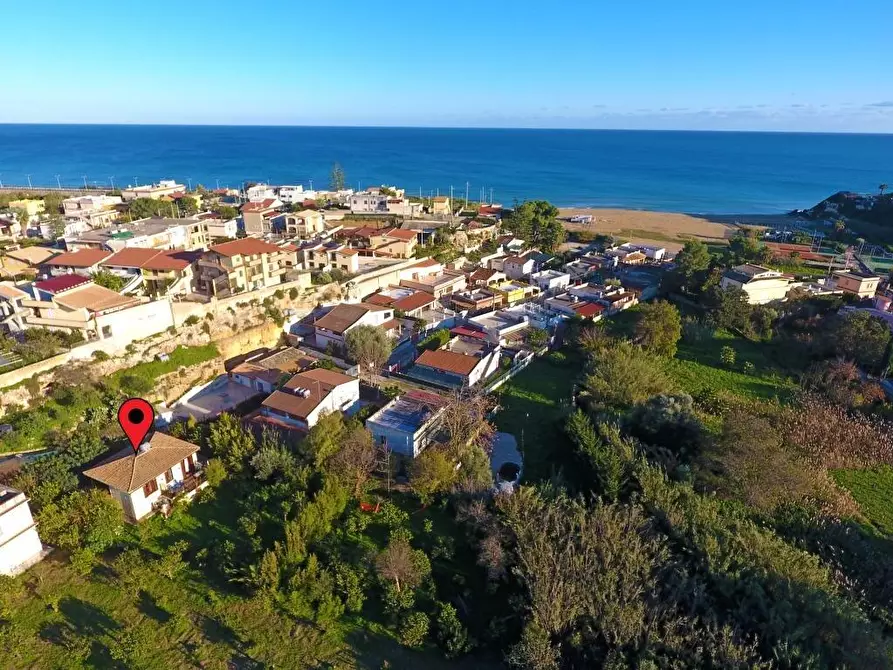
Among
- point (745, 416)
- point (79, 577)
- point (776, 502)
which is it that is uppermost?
point (745, 416)

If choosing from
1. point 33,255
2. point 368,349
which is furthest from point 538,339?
point 33,255

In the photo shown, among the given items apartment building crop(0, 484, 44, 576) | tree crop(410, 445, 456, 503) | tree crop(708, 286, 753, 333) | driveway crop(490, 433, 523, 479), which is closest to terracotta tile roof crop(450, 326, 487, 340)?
driveway crop(490, 433, 523, 479)

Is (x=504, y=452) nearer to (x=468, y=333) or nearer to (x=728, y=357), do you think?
(x=468, y=333)

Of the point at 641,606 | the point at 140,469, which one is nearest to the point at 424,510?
the point at 641,606

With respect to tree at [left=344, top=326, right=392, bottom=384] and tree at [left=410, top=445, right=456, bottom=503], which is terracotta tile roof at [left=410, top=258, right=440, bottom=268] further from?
tree at [left=410, top=445, right=456, bottom=503]

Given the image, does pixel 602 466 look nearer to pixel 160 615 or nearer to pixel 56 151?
pixel 160 615
